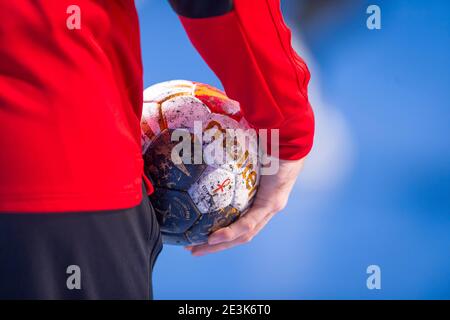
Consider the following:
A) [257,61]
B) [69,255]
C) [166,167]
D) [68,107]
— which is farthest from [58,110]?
[166,167]

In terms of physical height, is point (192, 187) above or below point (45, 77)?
below

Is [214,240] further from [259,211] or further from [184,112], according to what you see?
[184,112]

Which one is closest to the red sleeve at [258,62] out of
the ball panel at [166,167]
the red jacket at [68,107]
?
the red jacket at [68,107]

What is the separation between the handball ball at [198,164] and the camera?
1149 millimetres

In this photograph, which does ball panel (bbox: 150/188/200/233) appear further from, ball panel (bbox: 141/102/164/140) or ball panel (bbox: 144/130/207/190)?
ball panel (bbox: 141/102/164/140)

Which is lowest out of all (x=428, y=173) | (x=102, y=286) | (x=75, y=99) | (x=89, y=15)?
(x=428, y=173)

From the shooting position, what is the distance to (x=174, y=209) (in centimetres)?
115

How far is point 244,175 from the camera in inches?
46.1

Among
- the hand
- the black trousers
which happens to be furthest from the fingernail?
the black trousers

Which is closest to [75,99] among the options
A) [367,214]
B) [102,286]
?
[102,286]

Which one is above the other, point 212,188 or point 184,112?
point 184,112

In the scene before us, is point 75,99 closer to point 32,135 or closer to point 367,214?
point 32,135

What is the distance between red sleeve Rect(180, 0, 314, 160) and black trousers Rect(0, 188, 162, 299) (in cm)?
27

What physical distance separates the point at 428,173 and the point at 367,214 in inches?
13.3
